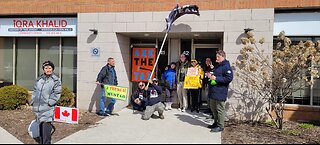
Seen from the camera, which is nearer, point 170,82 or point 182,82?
point 182,82

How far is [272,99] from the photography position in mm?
7586

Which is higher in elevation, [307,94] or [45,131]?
[307,94]

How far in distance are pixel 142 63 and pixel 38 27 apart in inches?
144

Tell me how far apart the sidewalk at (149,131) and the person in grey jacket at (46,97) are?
534 mm

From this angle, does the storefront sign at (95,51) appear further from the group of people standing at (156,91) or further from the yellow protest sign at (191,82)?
the yellow protest sign at (191,82)

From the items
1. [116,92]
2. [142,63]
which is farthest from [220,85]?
[142,63]

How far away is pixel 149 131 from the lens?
22.7 feet

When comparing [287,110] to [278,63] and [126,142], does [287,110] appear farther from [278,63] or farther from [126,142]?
[126,142]

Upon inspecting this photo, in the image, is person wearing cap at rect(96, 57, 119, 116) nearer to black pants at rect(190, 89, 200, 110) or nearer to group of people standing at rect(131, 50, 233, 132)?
group of people standing at rect(131, 50, 233, 132)

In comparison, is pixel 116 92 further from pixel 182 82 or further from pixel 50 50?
pixel 50 50

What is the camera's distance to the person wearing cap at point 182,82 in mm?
9328

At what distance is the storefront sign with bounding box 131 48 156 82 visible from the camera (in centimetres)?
1027

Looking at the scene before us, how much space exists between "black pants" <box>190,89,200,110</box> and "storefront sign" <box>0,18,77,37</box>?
13.9 ft

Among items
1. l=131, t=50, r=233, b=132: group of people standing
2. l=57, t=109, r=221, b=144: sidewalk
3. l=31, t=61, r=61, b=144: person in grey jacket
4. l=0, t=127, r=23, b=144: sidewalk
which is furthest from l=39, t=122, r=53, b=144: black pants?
l=131, t=50, r=233, b=132: group of people standing
